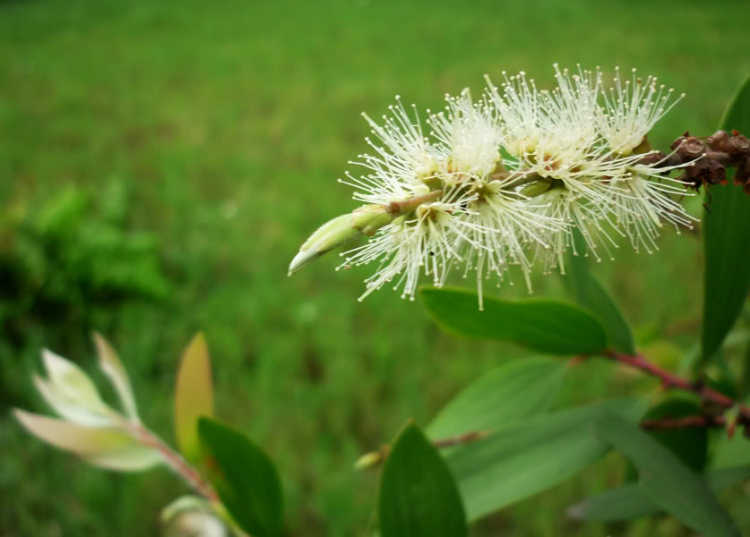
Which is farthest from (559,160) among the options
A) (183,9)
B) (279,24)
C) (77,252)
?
(183,9)

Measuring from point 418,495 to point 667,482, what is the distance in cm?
17

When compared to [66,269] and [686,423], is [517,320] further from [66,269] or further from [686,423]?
[66,269]

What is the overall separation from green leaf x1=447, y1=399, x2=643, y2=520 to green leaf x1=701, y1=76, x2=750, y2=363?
0.12 meters

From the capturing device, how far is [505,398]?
57cm

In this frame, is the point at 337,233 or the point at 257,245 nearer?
the point at 337,233

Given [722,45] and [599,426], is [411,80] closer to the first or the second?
[722,45]

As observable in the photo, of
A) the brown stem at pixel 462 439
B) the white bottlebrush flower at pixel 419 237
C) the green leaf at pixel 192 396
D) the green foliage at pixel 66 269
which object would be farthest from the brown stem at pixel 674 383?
the green foliage at pixel 66 269

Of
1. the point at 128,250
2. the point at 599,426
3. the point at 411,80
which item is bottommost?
the point at 599,426

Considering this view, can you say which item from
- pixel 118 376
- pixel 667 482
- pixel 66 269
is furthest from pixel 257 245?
pixel 667 482

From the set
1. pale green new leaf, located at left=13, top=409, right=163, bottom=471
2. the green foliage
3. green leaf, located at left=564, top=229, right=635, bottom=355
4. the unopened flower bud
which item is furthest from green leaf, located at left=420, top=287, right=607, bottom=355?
the green foliage

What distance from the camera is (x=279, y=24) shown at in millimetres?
4559

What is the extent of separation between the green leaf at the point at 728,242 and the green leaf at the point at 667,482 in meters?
0.11

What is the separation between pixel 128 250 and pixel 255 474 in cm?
137

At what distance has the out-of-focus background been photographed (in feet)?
3.81
